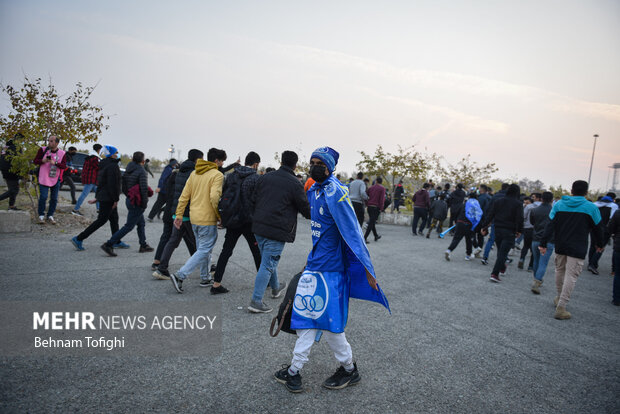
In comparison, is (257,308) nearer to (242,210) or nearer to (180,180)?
(242,210)

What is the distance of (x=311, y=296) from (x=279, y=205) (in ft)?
5.43

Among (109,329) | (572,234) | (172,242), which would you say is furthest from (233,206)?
(572,234)

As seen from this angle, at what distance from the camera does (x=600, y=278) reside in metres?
8.80

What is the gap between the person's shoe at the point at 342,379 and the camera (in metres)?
2.93

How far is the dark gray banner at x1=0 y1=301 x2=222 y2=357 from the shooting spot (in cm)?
329

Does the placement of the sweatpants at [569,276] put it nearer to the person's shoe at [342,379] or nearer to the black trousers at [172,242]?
the person's shoe at [342,379]

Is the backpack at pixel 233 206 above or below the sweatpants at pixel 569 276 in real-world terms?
above

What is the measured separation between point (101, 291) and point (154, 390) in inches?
102

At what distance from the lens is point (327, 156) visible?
3.00 metres

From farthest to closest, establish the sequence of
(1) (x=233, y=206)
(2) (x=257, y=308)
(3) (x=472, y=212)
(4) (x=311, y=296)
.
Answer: (3) (x=472, y=212) < (1) (x=233, y=206) < (2) (x=257, y=308) < (4) (x=311, y=296)

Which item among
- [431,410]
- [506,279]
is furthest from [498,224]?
[431,410]

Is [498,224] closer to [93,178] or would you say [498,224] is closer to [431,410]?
[431,410]

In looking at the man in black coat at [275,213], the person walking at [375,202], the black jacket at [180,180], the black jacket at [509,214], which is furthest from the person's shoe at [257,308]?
the person walking at [375,202]

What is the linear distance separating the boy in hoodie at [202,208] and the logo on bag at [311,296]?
2.51 meters
